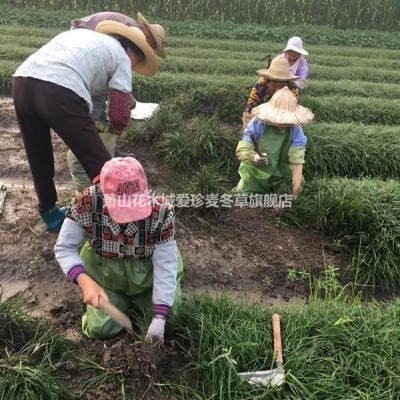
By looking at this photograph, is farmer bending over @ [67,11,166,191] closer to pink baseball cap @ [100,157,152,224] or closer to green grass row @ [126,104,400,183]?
green grass row @ [126,104,400,183]

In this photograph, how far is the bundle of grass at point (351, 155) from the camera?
465 cm

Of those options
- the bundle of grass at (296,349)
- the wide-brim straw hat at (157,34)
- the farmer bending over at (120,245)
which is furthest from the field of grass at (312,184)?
the wide-brim straw hat at (157,34)

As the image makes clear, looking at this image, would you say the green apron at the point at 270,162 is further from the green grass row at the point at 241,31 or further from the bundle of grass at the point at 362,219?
the green grass row at the point at 241,31

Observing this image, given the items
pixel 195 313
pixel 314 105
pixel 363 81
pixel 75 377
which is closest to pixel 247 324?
pixel 195 313

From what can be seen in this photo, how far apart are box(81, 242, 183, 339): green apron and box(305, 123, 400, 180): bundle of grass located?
249cm

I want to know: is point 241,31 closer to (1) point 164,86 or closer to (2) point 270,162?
(1) point 164,86

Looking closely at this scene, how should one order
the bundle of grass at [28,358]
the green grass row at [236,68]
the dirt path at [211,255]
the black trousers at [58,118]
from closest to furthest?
1. the bundle of grass at [28,358]
2. the black trousers at [58,118]
3. the dirt path at [211,255]
4. the green grass row at [236,68]

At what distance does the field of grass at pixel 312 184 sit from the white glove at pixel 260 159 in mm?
370

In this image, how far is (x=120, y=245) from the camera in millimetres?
2430

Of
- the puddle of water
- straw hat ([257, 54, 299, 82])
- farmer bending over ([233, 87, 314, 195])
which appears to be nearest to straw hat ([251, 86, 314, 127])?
farmer bending over ([233, 87, 314, 195])

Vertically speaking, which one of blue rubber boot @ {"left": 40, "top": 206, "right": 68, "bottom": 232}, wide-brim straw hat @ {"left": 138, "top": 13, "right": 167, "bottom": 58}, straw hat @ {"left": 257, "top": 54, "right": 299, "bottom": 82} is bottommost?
blue rubber boot @ {"left": 40, "top": 206, "right": 68, "bottom": 232}

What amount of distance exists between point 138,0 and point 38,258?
9694mm

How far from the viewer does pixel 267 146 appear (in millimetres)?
3900

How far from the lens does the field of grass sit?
238 centimetres
